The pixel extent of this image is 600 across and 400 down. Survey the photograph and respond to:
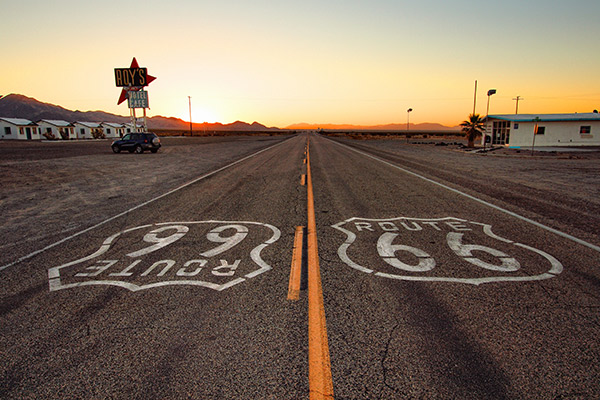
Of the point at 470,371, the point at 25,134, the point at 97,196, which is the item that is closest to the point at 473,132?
the point at 97,196

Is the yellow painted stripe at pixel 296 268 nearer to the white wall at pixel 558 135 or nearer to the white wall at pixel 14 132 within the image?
the white wall at pixel 558 135

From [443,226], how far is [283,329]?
466 centimetres

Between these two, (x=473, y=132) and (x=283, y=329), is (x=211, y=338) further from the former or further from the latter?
(x=473, y=132)

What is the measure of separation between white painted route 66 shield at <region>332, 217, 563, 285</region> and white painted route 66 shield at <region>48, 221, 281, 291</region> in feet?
4.91

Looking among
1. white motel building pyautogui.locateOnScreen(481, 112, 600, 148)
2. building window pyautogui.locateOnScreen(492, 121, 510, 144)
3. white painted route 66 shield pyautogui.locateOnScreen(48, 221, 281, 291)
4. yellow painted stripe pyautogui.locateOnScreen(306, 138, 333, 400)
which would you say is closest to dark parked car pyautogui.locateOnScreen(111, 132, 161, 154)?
white painted route 66 shield pyautogui.locateOnScreen(48, 221, 281, 291)

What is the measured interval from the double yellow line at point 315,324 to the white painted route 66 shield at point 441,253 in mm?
579

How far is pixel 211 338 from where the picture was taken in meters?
3.17

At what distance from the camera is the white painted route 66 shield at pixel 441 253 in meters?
4.52

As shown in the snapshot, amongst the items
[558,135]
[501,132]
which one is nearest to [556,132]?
[558,135]

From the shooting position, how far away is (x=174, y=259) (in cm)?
516

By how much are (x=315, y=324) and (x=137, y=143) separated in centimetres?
3013

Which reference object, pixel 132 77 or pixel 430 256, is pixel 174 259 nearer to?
pixel 430 256

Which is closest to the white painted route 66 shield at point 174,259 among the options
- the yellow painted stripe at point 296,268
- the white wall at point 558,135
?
the yellow painted stripe at point 296,268

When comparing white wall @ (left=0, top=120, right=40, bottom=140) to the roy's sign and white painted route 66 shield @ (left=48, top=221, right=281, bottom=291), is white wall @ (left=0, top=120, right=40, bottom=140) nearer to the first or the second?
the roy's sign
